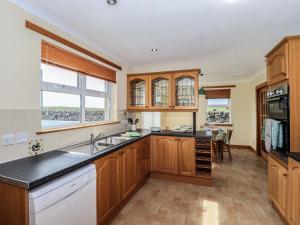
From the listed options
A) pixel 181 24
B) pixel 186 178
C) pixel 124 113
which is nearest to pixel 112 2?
pixel 181 24

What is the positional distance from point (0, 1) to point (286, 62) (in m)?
2.84

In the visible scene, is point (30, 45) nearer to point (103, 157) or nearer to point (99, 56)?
point (99, 56)

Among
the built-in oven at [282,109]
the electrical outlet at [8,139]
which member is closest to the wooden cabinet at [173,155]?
the built-in oven at [282,109]

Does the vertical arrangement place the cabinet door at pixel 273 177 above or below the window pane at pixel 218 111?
below

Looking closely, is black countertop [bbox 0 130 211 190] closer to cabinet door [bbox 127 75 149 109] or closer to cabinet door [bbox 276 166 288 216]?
cabinet door [bbox 127 75 149 109]

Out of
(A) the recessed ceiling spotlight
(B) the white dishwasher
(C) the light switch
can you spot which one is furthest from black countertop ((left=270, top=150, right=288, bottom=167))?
(C) the light switch

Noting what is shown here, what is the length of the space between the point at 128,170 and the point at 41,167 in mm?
1241

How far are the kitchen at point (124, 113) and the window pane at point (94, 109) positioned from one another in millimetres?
18

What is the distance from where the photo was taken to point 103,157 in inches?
72.4

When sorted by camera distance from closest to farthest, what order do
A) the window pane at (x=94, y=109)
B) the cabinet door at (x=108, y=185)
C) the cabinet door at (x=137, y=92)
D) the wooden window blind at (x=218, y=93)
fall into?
the cabinet door at (x=108, y=185) → the window pane at (x=94, y=109) → the cabinet door at (x=137, y=92) → the wooden window blind at (x=218, y=93)

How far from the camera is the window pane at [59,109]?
2.01 m

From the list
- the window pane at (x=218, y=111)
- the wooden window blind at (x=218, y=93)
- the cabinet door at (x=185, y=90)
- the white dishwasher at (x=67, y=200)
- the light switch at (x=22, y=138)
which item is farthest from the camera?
the window pane at (x=218, y=111)

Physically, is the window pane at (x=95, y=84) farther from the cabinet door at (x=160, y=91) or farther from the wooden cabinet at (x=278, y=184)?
the wooden cabinet at (x=278, y=184)

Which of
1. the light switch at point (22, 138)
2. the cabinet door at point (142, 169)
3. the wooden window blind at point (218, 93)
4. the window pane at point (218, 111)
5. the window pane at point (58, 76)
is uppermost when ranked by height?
the wooden window blind at point (218, 93)
